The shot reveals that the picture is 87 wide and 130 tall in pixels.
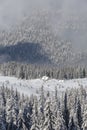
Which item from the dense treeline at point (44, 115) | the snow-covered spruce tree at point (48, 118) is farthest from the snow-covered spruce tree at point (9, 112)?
the snow-covered spruce tree at point (48, 118)

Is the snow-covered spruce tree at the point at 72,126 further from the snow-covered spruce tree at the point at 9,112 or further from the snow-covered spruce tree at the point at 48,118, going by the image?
the snow-covered spruce tree at the point at 48,118

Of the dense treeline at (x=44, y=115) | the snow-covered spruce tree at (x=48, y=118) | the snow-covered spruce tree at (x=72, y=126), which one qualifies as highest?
the snow-covered spruce tree at (x=48, y=118)

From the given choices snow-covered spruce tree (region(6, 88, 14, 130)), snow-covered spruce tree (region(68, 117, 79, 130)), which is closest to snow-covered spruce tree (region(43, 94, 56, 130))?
snow-covered spruce tree (region(6, 88, 14, 130))

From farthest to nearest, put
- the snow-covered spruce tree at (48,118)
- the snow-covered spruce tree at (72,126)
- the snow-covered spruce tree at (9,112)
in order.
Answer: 1. the snow-covered spruce tree at (72,126)
2. the snow-covered spruce tree at (9,112)
3. the snow-covered spruce tree at (48,118)

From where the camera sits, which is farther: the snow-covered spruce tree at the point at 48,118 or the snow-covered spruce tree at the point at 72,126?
the snow-covered spruce tree at the point at 72,126

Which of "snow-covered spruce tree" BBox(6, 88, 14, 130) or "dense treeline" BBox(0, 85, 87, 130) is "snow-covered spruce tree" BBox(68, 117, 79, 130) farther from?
"snow-covered spruce tree" BBox(6, 88, 14, 130)

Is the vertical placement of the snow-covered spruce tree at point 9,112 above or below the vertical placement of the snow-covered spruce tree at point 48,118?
below

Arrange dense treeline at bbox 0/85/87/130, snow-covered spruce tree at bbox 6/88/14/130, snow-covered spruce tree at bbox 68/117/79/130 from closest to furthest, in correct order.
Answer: dense treeline at bbox 0/85/87/130 < snow-covered spruce tree at bbox 6/88/14/130 < snow-covered spruce tree at bbox 68/117/79/130

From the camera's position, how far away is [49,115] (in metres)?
102

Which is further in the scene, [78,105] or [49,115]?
[78,105]

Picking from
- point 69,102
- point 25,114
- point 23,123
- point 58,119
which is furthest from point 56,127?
point 69,102

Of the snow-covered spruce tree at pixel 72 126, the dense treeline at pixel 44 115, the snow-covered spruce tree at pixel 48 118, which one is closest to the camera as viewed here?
the snow-covered spruce tree at pixel 48 118

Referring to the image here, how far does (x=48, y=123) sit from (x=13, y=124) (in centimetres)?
5346

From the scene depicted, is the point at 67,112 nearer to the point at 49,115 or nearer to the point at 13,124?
the point at 13,124
